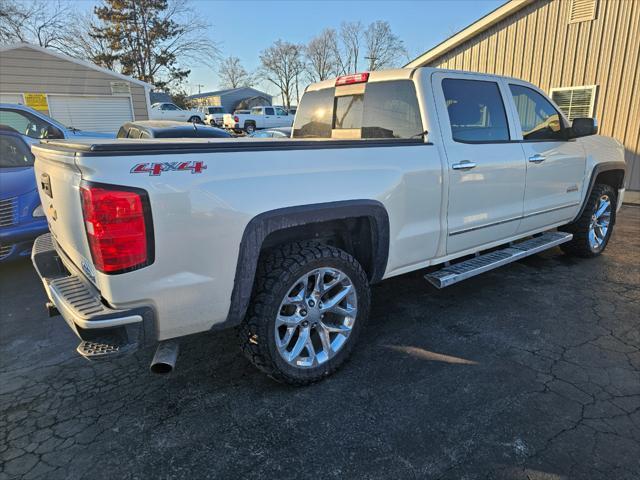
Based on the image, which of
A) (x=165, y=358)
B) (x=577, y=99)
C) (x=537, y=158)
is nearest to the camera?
(x=165, y=358)

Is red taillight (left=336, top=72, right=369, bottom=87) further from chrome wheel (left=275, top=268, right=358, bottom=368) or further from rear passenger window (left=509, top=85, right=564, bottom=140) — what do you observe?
chrome wheel (left=275, top=268, right=358, bottom=368)

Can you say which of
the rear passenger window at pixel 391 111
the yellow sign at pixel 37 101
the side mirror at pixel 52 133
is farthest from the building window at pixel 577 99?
the yellow sign at pixel 37 101

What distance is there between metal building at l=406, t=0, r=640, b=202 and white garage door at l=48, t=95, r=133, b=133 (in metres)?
10.8

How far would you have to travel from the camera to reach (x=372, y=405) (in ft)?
8.57

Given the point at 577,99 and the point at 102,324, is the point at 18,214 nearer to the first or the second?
the point at 102,324

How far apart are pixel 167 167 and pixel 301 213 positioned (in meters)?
0.79

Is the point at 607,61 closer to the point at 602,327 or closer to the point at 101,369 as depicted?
the point at 602,327

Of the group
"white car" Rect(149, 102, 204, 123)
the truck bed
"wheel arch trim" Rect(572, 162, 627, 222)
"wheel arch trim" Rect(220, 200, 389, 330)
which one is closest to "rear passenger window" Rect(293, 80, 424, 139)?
the truck bed

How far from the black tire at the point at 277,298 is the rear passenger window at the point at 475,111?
151 cm

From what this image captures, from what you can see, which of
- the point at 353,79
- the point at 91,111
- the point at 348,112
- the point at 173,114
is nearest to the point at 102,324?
the point at 348,112

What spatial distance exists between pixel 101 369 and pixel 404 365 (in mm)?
2141

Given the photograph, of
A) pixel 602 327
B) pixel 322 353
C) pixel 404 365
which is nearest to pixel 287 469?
pixel 322 353

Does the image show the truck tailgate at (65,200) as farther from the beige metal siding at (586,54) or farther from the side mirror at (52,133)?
the beige metal siding at (586,54)

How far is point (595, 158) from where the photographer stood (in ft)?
16.1
